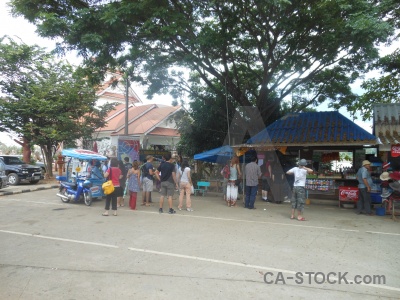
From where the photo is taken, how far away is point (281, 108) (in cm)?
1912

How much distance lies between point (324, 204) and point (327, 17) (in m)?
6.74

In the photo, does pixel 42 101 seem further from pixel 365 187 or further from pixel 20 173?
pixel 365 187

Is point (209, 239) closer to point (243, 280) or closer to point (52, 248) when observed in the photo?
point (243, 280)

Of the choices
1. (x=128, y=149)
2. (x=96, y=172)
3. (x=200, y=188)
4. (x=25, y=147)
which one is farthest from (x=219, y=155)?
(x=25, y=147)

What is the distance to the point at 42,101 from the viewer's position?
1916cm

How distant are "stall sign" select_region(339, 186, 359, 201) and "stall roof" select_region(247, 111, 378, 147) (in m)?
1.60

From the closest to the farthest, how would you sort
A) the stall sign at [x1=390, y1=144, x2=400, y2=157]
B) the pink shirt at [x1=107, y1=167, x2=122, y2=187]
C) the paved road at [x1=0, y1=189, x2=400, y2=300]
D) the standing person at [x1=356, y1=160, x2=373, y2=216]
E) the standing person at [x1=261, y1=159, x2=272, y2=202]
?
the paved road at [x1=0, y1=189, x2=400, y2=300], the pink shirt at [x1=107, y1=167, x2=122, y2=187], the stall sign at [x1=390, y1=144, x2=400, y2=157], the standing person at [x1=356, y1=160, x2=373, y2=216], the standing person at [x1=261, y1=159, x2=272, y2=202]

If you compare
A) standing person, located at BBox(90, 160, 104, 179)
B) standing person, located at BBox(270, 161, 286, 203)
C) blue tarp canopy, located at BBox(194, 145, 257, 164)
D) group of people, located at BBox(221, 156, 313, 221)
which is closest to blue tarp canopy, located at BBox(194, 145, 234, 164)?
blue tarp canopy, located at BBox(194, 145, 257, 164)

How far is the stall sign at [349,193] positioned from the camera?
10867 millimetres

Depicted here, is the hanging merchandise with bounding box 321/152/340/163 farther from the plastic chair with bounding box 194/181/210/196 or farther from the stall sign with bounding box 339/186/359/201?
the plastic chair with bounding box 194/181/210/196

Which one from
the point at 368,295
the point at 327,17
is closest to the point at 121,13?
the point at 327,17

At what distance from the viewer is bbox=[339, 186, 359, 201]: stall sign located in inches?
428

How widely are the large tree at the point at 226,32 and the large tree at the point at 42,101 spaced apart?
5.80 meters

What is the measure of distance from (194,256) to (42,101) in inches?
673
